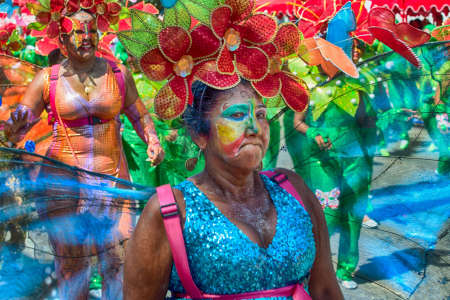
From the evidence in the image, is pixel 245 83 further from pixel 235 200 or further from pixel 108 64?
pixel 108 64

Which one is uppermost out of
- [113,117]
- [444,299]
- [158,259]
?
[158,259]

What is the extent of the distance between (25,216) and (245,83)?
833 millimetres

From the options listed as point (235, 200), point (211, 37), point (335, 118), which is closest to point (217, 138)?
point (235, 200)

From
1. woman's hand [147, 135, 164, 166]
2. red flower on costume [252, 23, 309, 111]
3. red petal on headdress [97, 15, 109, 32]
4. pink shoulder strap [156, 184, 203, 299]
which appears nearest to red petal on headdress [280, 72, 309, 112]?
red flower on costume [252, 23, 309, 111]

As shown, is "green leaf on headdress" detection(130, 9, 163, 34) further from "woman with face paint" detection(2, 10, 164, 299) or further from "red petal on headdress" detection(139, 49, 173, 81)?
"woman with face paint" detection(2, 10, 164, 299)

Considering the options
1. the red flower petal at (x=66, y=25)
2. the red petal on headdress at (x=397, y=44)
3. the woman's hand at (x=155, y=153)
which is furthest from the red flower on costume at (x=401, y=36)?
the red flower petal at (x=66, y=25)

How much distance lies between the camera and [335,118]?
2576mm

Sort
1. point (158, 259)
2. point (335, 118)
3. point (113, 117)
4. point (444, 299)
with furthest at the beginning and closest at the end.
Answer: point (113, 117)
point (335, 118)
point (444, 299)
point (158, 259)

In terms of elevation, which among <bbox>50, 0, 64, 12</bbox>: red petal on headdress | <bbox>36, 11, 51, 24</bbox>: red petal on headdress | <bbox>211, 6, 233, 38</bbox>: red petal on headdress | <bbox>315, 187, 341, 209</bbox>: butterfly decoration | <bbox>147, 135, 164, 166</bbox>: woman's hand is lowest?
<bbox>147, 135, 164, 166</bbox>: woman's hand

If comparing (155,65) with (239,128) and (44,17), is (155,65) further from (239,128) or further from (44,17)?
(44,17)

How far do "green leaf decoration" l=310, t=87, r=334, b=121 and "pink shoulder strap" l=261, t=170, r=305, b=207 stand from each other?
0.72 meters

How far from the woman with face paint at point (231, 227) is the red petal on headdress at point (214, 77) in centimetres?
4

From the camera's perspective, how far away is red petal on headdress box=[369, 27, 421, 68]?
210 cm

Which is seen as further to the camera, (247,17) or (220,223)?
(247,17)
